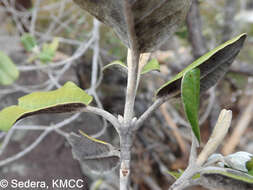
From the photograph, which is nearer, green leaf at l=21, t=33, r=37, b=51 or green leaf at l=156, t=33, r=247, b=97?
green leaf at l=156, t=33, r=247, b=97

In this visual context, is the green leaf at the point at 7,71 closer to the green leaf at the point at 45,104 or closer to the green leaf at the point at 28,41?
the green leaf at the point at 28,41

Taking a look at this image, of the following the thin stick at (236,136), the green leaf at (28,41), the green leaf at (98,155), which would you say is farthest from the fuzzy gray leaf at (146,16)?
the thin stick at (236,136)

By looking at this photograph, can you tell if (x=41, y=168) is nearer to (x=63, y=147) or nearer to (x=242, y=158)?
(x=63, y=147)

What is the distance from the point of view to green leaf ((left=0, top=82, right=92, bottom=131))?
325 millimetres

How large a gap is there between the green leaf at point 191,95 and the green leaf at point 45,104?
14 centimetres

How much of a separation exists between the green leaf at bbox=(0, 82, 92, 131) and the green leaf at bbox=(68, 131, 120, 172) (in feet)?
0.22

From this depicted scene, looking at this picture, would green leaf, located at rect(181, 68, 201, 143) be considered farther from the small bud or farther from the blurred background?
the blurred background

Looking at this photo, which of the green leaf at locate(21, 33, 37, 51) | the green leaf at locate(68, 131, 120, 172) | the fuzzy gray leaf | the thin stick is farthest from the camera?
the thin stick

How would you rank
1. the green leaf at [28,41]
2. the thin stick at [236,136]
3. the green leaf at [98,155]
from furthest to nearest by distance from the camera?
the thin stick at [236,136] < the green leaf at [28,41] < the green leaf at [98,155]

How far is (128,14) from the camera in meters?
0.25

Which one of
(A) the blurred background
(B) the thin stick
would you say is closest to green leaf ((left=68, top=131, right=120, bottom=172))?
(A) the blurred background

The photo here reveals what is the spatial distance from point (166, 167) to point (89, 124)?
0.44 m

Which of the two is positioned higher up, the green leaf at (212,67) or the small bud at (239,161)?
the green leaf at (212,67)

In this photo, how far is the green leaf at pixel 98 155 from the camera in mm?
369
